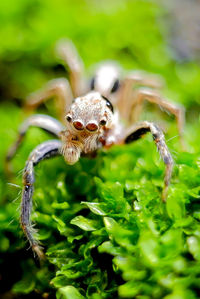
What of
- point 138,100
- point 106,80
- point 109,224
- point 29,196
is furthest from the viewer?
point 106,80

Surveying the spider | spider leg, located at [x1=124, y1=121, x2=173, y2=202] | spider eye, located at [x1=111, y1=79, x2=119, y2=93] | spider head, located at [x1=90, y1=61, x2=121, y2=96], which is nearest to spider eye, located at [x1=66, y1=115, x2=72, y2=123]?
the spider

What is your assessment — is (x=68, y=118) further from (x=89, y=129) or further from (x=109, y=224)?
(x=109, y=224)

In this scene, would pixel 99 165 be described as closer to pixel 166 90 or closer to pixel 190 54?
pixel 166 90

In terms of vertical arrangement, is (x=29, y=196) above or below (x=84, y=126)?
below

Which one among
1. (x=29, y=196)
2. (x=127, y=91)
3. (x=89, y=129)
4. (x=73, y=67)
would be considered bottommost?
(x=29, y=196)

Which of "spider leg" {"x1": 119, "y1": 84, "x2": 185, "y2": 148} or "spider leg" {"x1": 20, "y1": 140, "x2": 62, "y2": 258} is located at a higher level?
"spider leg" {"x1": 119, "y1": 84, "x2": 185, "y2": 148}

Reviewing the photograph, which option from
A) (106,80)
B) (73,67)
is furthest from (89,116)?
(73,67)

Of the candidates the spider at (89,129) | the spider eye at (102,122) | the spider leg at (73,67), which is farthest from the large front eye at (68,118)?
the spider leg at (73,67)

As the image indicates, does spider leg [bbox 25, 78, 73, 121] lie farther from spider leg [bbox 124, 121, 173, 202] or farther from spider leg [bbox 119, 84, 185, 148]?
spider leg [bbox 124, 121, 173, 202]
